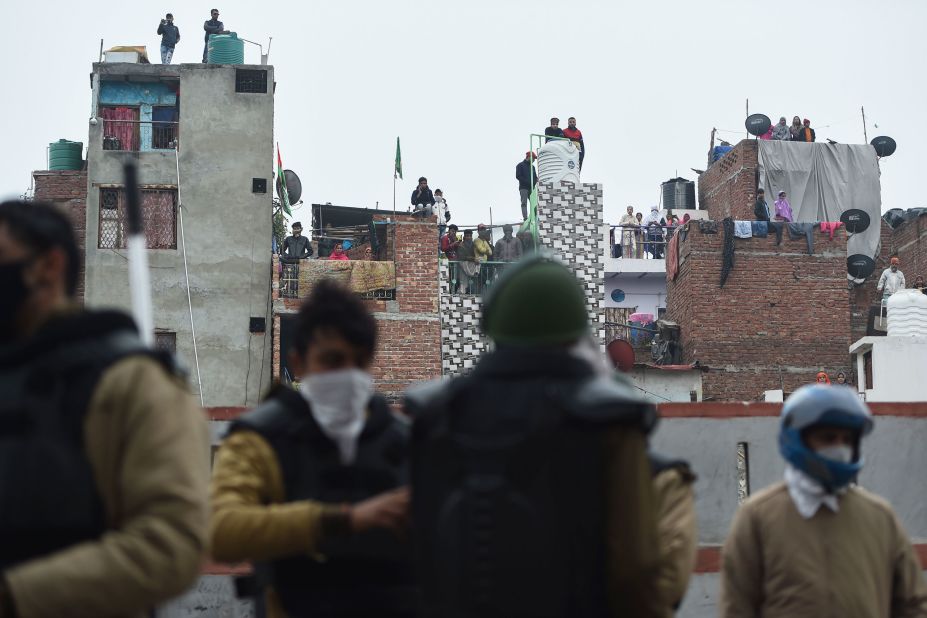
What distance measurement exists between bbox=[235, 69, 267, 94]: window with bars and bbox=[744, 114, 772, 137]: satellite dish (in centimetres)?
1997

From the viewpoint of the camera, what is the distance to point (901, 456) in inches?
366

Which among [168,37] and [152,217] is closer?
[152,217]

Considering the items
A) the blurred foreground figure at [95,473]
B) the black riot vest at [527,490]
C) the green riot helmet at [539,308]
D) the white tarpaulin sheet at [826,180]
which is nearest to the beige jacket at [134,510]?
the blurred foreground figure at [95,473]

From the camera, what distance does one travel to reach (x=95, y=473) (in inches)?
107

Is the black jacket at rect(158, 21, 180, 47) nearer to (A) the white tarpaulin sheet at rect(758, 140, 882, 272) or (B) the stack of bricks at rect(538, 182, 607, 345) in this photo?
(B) the stack of bricks at rect(538, 182, 607, 345)

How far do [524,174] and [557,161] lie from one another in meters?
0.94

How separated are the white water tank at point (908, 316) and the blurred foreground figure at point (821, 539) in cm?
3013

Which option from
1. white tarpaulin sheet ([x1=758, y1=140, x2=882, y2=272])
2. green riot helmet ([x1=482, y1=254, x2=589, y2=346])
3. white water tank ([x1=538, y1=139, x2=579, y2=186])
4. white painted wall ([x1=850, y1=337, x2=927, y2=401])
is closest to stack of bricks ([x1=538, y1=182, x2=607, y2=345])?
white water tank ([x1=538, y1=139, x2=579, y2=186])

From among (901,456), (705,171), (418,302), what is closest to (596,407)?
(901,456)

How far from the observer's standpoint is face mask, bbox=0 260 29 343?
9.30 ft

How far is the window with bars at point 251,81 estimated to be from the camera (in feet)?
122

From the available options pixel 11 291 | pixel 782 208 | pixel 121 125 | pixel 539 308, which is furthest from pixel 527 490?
pixel 782 208

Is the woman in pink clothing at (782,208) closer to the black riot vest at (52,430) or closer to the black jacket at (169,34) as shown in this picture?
the black jacket at (169,34)

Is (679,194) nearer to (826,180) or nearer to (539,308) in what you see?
(826,180)
